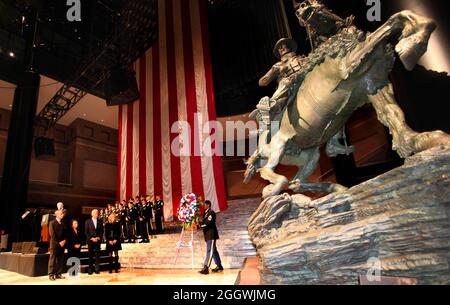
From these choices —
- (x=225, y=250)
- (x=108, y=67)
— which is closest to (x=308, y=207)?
(x=225, y=250)

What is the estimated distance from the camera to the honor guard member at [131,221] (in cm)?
791

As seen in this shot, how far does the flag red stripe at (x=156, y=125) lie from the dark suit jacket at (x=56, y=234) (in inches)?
135

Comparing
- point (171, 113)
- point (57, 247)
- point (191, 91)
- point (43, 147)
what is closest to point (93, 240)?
point (57, 247)

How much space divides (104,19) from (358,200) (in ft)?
35.6

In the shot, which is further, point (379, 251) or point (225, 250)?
point (225, 250)

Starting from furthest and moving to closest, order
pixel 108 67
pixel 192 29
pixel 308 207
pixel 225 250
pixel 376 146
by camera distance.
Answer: pixel 108 67, pixel 192 29, pixel 376 146, pixel 225 250, pixel 308 207

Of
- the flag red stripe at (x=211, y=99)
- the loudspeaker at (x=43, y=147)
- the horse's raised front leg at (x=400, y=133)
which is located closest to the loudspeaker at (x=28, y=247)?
the flag red stripe at (x=211, y=99)

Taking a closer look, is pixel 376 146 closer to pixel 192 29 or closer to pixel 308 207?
pixel 308 207

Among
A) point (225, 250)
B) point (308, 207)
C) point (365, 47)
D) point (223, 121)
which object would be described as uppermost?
point (223, 121)

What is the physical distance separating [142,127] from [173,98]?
1.67 meters

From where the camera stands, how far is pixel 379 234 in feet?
5.66

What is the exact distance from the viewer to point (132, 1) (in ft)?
29.1

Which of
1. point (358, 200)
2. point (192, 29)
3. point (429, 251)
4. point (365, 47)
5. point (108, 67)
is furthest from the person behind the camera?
point (108, 67)

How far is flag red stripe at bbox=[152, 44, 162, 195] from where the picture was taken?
8.37m
